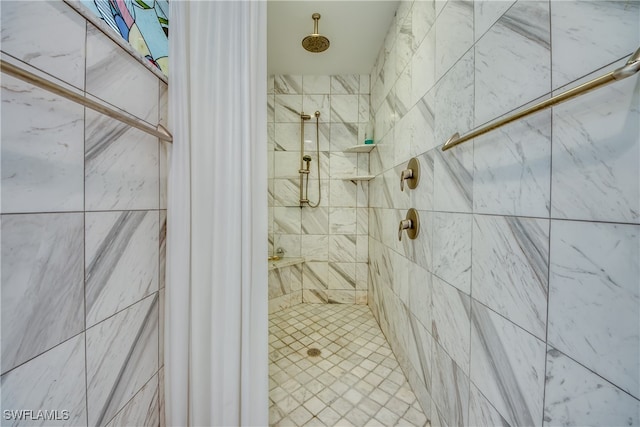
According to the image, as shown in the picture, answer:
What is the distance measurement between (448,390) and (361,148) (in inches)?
70.8

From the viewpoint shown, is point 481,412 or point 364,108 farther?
point 364,108

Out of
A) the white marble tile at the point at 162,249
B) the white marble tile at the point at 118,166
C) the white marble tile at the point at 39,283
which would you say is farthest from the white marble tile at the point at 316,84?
the white marble tile at the point at 39,283

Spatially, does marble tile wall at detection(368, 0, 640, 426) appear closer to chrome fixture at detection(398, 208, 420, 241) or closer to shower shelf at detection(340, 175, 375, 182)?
chrome fixture at detection(398, 208, 420, 241)

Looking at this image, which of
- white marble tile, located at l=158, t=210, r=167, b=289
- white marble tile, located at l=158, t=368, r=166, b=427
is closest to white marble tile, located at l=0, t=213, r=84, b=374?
white marble tile, located at l=158, t=210, r=167, b=289

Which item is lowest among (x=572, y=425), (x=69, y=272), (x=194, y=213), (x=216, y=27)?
(x=572, y=425)

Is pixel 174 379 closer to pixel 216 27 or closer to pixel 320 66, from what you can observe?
pixel 216 27

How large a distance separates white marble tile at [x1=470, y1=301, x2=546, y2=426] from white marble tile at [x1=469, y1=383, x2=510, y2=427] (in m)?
0.02

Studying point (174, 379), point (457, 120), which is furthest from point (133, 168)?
point (457, 120)

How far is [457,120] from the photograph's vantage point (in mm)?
779

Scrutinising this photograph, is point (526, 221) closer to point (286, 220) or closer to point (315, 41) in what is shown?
point (315, 41)

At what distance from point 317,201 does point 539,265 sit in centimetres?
186

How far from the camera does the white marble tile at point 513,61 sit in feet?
1.57

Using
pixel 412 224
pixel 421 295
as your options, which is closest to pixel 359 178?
pixel 412 224

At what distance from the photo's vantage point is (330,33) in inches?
66.2
